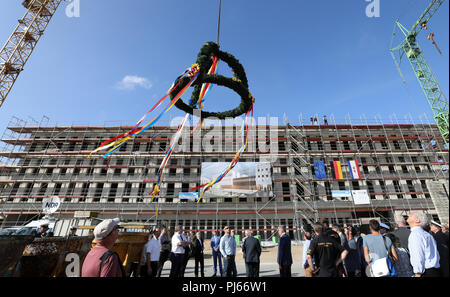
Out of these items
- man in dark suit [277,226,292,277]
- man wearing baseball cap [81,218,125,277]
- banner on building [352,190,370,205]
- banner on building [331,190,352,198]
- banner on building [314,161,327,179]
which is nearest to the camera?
man wearing baseball cap [81,218,125,277]

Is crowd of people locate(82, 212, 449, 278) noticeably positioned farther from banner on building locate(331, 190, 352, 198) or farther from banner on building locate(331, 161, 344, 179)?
banner on building locate(331, 161, 344, 179)

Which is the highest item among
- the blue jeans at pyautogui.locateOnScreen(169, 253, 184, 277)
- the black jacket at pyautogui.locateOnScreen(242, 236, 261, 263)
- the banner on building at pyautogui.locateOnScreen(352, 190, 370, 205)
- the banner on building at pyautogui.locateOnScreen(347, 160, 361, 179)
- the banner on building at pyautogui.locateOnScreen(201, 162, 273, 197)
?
the banner on building at pyautogui.locateOnScreen(347, 160, 361, 179)

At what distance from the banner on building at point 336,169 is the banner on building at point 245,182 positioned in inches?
312

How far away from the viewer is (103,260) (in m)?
2.01

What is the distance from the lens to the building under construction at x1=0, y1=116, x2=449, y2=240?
80.8 ft

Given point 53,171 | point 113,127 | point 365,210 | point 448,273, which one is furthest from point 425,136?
point 53,171

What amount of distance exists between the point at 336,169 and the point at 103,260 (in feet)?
89.0

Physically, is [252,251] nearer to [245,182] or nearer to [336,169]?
[245,182]

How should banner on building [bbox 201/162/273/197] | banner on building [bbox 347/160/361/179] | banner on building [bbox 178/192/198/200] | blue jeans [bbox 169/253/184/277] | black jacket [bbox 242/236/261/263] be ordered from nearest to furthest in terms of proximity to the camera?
1. black jacket [bbox 242/236/261/263]
2. blue jeans [bbox 169/253/184/277]
3. banner on building [bbox 201/162/273/197]
4. banner on building [bbox 178/192/198/200]
5. banner on building [bbox 347/160/361/179]

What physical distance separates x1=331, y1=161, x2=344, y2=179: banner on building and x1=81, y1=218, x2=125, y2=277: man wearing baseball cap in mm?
26608

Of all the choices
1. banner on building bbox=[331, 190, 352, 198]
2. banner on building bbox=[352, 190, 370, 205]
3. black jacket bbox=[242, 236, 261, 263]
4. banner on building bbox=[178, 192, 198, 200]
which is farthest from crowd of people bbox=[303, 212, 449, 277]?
banner on building bbox=[352, 190, 370, 205]

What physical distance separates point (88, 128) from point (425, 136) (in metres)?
45.5
